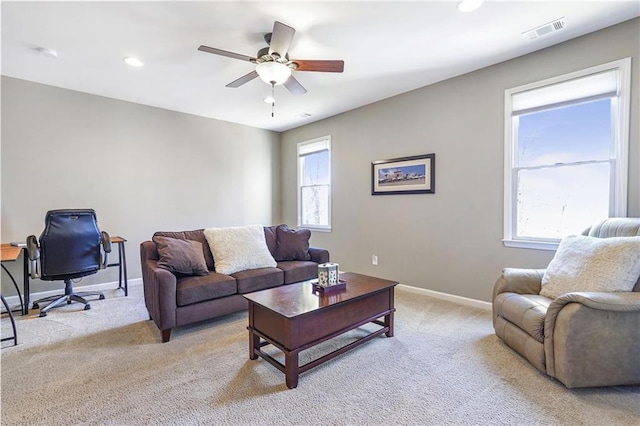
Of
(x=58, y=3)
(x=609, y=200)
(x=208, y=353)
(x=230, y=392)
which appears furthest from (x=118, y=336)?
(x=609, y=200)

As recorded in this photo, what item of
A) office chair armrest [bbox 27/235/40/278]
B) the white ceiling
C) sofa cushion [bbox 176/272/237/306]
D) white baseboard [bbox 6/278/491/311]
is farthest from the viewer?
white baseboard [bbox 6/278/491/311]

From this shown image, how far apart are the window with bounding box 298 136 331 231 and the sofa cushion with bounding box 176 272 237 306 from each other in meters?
2.48

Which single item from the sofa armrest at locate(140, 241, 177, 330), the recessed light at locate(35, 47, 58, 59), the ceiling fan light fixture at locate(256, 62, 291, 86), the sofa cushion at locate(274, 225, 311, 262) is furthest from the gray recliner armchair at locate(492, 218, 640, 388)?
the recessed light at locate(35, 47, 58, 59)

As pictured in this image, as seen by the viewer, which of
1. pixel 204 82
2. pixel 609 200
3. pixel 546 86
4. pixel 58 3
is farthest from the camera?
pixel 204 82

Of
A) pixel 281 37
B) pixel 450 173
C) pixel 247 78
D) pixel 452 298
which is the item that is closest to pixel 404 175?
pixel 450 173

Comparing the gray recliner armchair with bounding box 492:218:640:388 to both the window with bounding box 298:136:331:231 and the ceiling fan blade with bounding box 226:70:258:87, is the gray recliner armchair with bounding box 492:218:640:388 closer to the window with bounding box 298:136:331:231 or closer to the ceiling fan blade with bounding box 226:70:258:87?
the ceiling fan blade with bounding box 226:70:258:87

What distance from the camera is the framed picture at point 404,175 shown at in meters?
3.72

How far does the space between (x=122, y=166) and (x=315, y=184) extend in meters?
2.98

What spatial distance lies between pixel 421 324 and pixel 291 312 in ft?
5.14

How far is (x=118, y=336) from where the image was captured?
8.70 feet

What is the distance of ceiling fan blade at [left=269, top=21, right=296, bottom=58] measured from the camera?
213cm

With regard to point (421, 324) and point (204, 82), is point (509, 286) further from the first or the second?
point (204, 82)

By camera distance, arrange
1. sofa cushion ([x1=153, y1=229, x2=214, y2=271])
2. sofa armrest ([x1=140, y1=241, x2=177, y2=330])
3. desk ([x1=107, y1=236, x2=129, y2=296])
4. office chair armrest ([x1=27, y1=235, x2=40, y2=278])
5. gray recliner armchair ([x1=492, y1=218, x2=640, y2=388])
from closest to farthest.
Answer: gray recliner armchair ([x1=492, y1=218, x2=640, y2=388]), sofa armrest ([x1=140, y1=241, x2=177, y2=330]), office chair armrest ([x1=27, y1=235, x2=40, y2=278]), sofa cushion ([x1=153, y1=229, x2=214, y2=271]), desk ([x1=107, y1=236, x2=129, y2=296])

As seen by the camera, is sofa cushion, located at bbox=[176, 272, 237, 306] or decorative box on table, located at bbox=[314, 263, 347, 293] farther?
sofa cushion, located at bbox=[176, 272, 237, 306]
